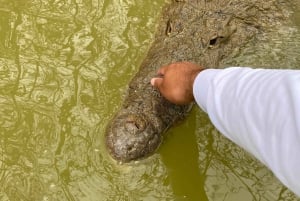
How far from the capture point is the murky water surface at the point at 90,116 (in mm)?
3494

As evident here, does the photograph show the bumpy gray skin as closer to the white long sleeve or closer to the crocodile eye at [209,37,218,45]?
the crocodile eye at [209,37,218,45]

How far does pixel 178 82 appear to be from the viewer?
307 centimetres

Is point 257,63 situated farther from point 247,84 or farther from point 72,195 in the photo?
point 247,84

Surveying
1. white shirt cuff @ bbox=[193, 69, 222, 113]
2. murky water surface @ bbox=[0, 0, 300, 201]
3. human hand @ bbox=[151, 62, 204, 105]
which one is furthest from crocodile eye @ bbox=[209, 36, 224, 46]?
white shirt cuff @ bbox=[193, 69, 222, 113]

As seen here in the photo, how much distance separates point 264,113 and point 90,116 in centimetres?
206

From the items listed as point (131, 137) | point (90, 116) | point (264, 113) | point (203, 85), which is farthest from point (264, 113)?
point (90, 116)

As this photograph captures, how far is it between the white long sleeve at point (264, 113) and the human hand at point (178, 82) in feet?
1.90

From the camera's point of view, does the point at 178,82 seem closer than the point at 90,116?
Yes

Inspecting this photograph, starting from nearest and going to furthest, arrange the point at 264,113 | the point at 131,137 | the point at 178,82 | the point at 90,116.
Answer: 1. the point at 264,113
2. the point at 178,82
3. the point at 131,137
4. the point at 90,116

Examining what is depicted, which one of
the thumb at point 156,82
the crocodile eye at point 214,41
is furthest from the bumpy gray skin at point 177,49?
the thumb at point 156,82

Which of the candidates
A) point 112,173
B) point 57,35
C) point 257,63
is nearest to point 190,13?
point 257,63

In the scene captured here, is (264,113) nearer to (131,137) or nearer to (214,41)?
(131,137)

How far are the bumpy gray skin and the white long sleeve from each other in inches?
38.8

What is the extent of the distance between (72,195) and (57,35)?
1716 millimetres
